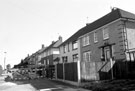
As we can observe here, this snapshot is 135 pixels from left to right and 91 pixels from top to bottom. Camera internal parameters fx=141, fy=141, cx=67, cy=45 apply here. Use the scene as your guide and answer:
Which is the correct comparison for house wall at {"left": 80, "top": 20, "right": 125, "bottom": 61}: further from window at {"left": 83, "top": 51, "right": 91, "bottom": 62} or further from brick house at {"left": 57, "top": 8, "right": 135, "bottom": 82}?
window at {"left": 83, "top": 51, "right": 91, "bottom": 62}

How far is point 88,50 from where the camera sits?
2245cm

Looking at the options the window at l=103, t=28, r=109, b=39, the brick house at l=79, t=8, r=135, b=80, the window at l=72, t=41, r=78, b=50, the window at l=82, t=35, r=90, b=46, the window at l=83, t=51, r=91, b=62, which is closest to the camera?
the brick house at l=79, t=8, r=135, b=80

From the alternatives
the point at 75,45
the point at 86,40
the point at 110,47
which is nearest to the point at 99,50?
the point at 110,47

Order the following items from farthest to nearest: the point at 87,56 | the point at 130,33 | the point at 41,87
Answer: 1. the point at 87,56
2. the point at 130,33
3. the point at 41,87

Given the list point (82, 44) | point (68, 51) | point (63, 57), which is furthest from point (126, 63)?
point (63, 57)

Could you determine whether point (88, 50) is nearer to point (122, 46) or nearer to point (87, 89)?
point (122, 46)

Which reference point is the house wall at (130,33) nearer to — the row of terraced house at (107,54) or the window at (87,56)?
the row of terraced house at (107,54)

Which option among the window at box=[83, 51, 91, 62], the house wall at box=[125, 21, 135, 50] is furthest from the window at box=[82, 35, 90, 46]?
the house wall at box=[125, 21, 135, 50]

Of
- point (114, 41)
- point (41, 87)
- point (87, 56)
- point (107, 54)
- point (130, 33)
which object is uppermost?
point (130, 33)

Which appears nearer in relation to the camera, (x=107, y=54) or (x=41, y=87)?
(x=41, y=87)

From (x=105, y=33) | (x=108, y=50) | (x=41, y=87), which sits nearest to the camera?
(x=41, y=87)

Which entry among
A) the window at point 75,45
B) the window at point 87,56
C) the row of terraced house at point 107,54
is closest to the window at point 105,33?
the row of terraced house at point 107,54

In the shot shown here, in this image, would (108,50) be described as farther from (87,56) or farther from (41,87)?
(41,87)

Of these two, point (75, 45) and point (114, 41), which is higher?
point (75, 45)
